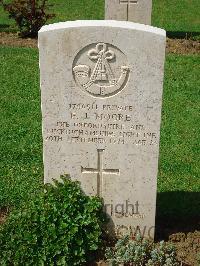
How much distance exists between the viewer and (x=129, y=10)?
11.3 metres

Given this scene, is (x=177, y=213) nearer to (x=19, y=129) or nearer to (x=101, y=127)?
(x=101, y=127)

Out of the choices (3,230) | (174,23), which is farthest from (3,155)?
(174,23)

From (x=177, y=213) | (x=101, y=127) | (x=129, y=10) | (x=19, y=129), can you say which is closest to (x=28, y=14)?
→ (x=129, y=10)

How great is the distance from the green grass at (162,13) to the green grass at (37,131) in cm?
357

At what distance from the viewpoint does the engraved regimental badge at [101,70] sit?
401 cm

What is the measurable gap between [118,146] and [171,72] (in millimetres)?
5825

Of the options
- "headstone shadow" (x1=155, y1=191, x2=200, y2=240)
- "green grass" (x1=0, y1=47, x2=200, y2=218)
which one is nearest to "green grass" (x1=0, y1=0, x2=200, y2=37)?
"green grass" (x1=0, y1=47, x2=200, y2=218)

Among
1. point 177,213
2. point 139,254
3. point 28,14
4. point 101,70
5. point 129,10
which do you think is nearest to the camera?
point 101,70

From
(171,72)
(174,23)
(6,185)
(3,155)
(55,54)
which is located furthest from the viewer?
(174,23)

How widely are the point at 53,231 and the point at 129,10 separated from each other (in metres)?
8.08

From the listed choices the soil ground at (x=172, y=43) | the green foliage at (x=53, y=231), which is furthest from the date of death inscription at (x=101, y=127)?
the soil ground at (x=172, y=43)

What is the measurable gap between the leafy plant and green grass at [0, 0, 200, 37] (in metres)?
1.02

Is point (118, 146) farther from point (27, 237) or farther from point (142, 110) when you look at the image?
point (27, 237)

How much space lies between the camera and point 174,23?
1455 centimetres
